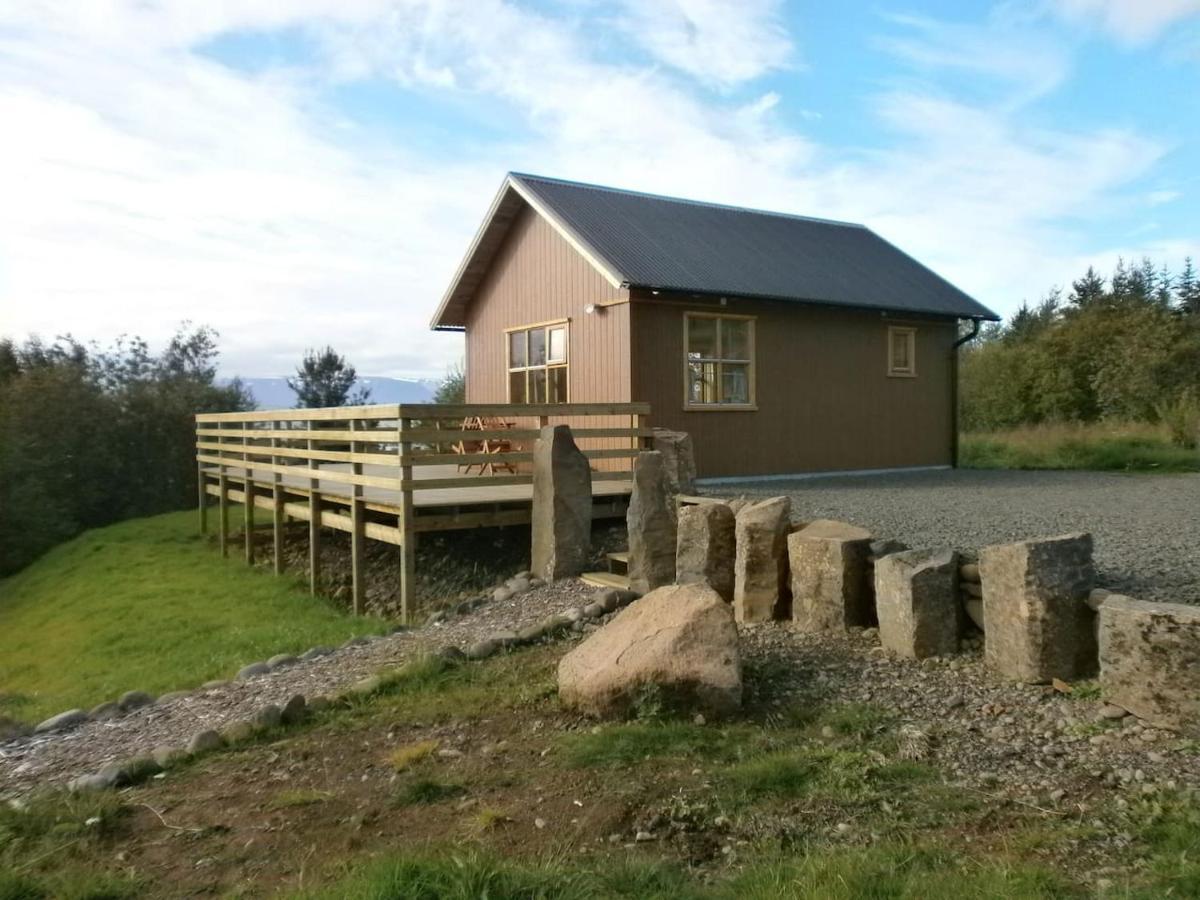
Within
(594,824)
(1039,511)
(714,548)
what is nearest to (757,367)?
(1039,511)

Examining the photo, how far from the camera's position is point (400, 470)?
914 centimetres

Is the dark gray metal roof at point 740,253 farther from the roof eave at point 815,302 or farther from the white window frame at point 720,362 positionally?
the white window frame at point 720,362

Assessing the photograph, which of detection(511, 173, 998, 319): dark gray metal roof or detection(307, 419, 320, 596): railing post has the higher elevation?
detection(511, 173, 998, 319): dark gray metal roof

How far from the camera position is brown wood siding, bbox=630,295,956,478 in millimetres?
12656

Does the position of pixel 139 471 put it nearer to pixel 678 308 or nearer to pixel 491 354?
pixel 491 354

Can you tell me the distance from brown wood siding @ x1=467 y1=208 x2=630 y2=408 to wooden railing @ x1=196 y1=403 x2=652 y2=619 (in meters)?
0.66

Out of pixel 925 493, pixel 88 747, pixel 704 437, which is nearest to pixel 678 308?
pixel 704 437

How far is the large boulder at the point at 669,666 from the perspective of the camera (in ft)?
14.5

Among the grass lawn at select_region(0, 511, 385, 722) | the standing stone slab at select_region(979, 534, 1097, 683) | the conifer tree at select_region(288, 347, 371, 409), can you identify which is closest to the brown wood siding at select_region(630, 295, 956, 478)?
the grass lawn at select_region(0, 511, 385, 722)

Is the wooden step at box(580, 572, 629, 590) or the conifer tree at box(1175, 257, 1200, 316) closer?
the wooden step at box(580, 572, 629, 590)

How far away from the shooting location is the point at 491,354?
16.0 m

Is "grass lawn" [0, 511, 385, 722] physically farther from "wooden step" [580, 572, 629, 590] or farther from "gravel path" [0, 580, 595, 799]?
"wooden step" [580, 572, 629, 590]

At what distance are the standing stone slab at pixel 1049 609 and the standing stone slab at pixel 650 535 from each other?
2.79m

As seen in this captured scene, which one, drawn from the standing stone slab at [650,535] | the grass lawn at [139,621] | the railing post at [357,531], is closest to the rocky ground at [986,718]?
the standing stone slab at [650,535]
